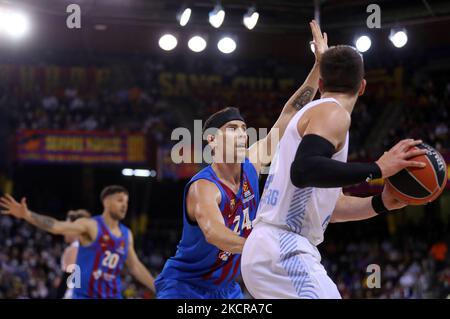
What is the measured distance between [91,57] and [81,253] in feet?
45.9

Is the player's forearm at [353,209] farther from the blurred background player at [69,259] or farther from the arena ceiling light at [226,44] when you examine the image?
the arena ceiling light at [226,44]

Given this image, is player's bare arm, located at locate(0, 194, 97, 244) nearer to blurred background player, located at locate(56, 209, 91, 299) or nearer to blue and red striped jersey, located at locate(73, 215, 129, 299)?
blue and red striped jersey, located at locate(73, 215, 129, 299)

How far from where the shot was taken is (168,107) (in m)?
19.8

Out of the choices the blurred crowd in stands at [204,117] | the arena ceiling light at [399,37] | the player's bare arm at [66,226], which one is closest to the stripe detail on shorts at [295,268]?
the player's bare arm at [66,226]

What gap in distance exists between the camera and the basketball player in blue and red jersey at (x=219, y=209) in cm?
482

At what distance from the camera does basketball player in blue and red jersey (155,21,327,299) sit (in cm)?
482

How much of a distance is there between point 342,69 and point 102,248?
14.5 ft

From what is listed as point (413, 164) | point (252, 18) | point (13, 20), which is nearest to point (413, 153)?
point (413, 164)

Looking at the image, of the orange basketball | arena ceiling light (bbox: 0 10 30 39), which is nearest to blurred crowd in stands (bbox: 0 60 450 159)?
arena ceiling light (bbox: 0 10 30 39)

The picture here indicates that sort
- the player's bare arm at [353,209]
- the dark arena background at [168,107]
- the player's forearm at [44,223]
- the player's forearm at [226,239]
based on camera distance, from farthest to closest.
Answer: the dark arena background at [168,107], the player's forearm at [44,223], the player's bare arm at [353,209], the player's forearm at [226,239]

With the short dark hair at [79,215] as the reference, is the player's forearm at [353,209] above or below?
below

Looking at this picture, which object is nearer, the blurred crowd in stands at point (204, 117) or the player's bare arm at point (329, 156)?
the player's bare arm at point (329, 156)

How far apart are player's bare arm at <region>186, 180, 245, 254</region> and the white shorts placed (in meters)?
0.31
